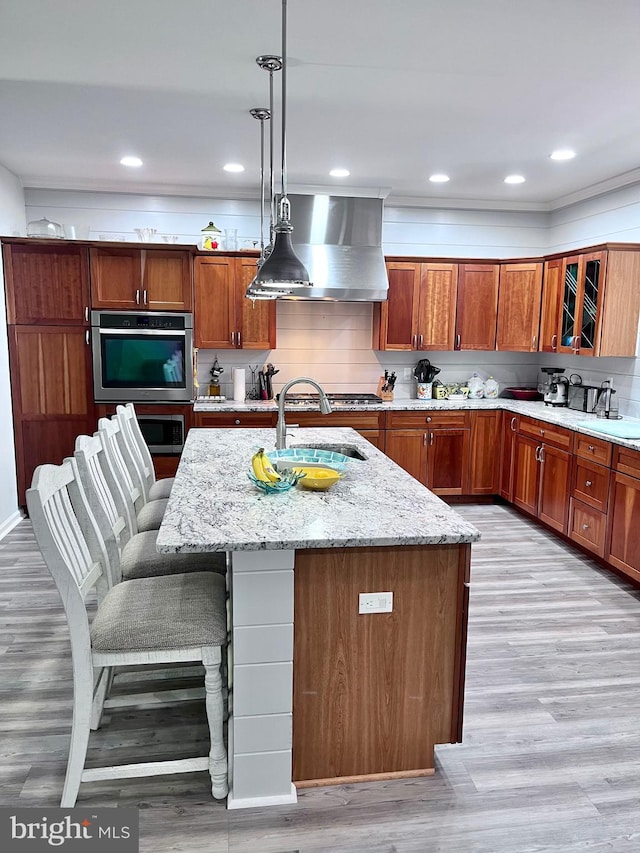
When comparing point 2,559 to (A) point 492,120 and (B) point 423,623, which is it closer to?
(B) point 423,623

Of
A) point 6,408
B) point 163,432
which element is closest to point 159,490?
point 163,432

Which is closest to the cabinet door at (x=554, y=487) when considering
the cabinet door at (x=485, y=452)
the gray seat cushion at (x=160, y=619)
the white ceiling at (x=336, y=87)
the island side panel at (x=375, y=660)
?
the cabinet door at (x=485, y=452)

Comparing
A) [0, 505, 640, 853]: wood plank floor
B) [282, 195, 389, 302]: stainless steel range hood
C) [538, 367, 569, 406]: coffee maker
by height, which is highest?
[282, 195, 389, 302]: stainless steel range hood

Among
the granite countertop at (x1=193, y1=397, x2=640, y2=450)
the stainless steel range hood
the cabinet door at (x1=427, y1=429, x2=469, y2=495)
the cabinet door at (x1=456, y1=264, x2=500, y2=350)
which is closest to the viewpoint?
the granite countertop at (x1=193, y1=397, x2=640, y2=450)

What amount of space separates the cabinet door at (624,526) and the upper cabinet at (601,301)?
1.22 m

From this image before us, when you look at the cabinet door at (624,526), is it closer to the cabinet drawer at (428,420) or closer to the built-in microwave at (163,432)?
the cabinet drawer at (428,420)

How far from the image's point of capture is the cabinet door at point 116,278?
4.90 m

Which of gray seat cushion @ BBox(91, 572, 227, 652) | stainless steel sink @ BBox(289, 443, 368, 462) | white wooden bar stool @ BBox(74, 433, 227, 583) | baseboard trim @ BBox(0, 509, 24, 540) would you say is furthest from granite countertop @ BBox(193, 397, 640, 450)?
gray seat cushion @ BBox(91, 572, 227, 652)

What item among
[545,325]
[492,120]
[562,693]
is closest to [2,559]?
[562,693]

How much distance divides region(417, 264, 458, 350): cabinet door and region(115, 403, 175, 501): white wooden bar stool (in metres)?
2.87

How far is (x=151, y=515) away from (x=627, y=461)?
2836 millimetres

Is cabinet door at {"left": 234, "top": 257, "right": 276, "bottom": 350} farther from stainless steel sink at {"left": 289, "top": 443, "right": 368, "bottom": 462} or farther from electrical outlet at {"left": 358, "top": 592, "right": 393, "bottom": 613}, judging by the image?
electrical outlet at {"left": 358, "top": 592, "right": 393, "bottom": 613}

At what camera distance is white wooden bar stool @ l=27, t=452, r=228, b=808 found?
190 centimetres

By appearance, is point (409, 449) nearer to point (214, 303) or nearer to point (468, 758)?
point (214, 303)
